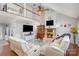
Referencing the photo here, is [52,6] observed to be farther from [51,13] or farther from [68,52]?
[68,52]

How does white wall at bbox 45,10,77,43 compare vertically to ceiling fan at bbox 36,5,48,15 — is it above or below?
below

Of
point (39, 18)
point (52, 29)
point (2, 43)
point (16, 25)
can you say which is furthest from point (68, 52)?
point (2, 43)

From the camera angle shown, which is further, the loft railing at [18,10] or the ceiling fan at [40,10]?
the ceiling fan at [40,10]

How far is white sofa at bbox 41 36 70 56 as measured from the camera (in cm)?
192

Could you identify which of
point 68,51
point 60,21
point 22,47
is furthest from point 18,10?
point 68,51

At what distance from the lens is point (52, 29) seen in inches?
78.2

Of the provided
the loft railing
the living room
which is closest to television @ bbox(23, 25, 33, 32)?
the living room

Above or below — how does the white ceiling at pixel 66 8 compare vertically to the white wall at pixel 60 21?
above

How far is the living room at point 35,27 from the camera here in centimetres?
190

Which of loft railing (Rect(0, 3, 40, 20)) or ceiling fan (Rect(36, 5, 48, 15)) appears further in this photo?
ceiling fan (Rect(36, 5, 48, 15))

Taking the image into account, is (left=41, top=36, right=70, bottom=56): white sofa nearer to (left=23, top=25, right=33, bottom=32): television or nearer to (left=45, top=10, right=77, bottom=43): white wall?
(left=45, top=10, right=77, bottom=43): white wall

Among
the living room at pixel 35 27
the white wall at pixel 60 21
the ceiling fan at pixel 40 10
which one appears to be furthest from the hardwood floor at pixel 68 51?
the ceiling fan at pixel 40 10

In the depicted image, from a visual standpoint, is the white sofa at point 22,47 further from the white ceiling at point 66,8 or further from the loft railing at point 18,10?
the white ceiling at point 66,8

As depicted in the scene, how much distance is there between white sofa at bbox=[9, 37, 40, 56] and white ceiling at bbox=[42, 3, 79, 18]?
0.76 meters
